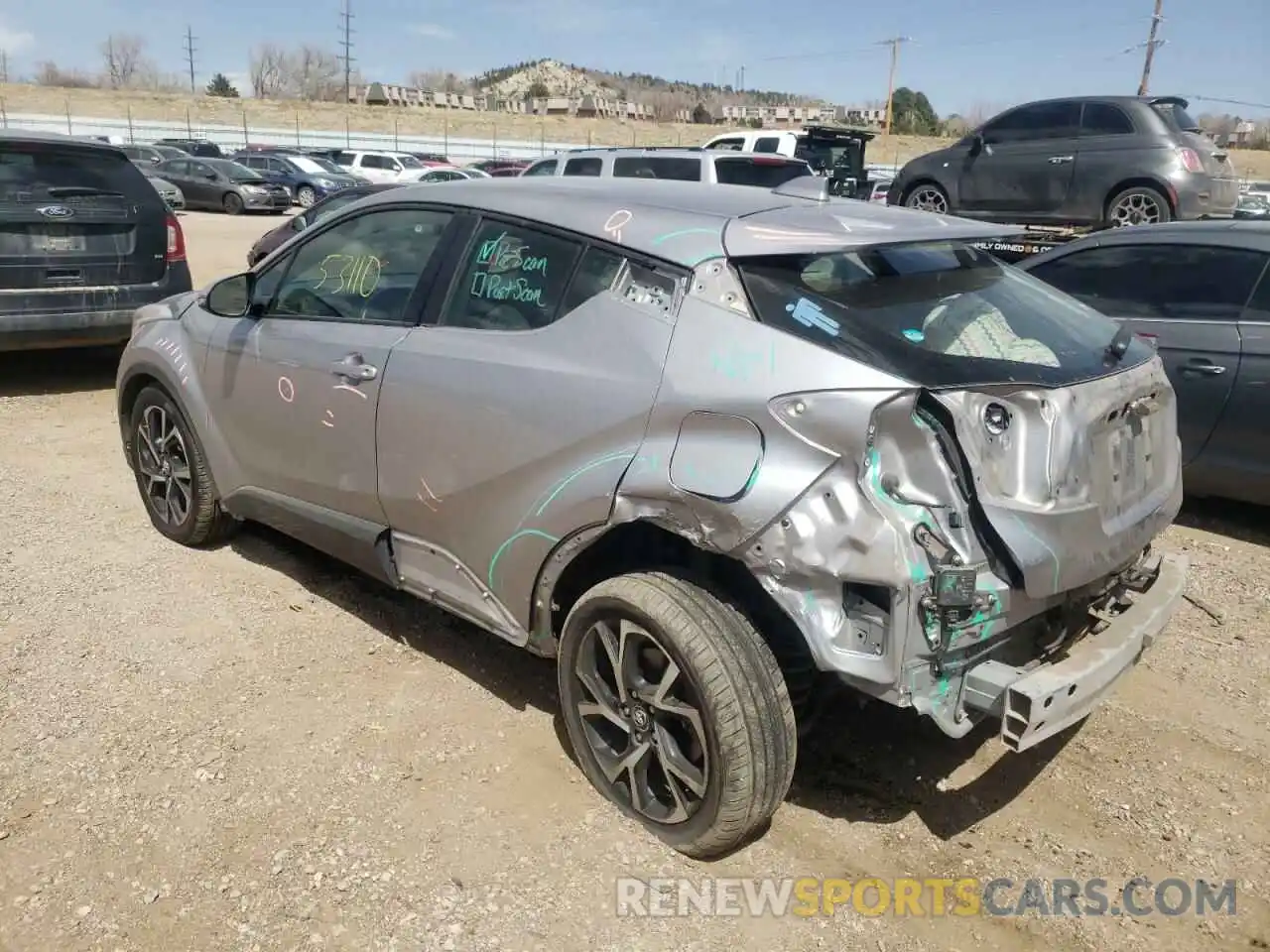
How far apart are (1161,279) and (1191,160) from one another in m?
4.27

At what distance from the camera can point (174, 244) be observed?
297 inches

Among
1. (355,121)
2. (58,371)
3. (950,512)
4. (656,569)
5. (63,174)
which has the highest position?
(355,121)

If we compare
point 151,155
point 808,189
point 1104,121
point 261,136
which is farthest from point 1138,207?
point 261,136

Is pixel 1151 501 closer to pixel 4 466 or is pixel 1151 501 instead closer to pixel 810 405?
pixel 810 405

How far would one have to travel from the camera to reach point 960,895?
2.70m

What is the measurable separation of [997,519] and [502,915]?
159 centimetres

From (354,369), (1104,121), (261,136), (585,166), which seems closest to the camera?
(354,369)

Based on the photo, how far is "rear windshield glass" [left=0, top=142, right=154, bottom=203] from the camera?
6664 millimetres

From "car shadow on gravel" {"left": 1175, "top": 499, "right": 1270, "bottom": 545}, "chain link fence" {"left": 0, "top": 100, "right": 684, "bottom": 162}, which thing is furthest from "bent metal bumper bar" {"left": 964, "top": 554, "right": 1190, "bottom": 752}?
"chain link fence" {"left": 0, "top": 100, "right": 684, "bottom": 162}

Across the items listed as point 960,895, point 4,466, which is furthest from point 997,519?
point 4,466

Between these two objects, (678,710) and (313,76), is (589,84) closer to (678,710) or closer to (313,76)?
(313,76)

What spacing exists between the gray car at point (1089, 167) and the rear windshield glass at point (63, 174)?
21.8 feet

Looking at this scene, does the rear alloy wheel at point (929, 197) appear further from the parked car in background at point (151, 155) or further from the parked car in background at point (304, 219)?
the parked car in background at point (151, 155)

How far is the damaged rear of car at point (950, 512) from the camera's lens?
233 centimetres
